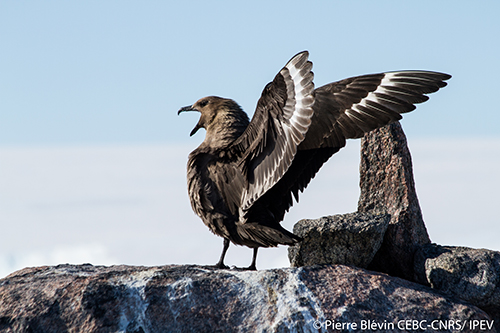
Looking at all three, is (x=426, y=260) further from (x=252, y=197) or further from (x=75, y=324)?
(x=75, y=324)

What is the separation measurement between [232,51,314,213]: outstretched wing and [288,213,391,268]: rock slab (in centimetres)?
92

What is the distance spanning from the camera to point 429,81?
246 inches

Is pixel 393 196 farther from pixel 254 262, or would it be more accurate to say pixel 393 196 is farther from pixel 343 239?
pixel 254 262

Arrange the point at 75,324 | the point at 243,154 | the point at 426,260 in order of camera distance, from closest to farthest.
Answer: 1. the point at 75,324
2. the point at 243,154
3. the point at 426,260

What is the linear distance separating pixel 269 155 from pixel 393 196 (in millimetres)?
1968

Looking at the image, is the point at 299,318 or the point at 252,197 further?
the point at 252,197

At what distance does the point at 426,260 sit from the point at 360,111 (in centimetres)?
173

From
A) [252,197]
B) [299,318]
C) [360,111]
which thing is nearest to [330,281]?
[299,318]

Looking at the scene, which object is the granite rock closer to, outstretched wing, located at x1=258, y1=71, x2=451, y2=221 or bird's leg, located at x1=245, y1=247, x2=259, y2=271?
outstretched wing, located at x1=258, y1=71, x2=451, y2=221

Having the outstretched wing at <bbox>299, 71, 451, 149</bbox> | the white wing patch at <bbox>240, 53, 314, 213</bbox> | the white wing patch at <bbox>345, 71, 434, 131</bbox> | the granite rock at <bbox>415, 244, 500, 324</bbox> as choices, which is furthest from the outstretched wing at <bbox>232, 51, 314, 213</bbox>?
the granite rock at <bbox>415, 244, 500, 324</bbox>

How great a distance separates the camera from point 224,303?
17.3 feet

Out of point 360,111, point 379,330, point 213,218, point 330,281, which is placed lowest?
point 379,330

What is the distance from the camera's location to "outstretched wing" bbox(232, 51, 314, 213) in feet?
16.6

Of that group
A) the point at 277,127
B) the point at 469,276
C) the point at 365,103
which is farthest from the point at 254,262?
the point at 469,276
